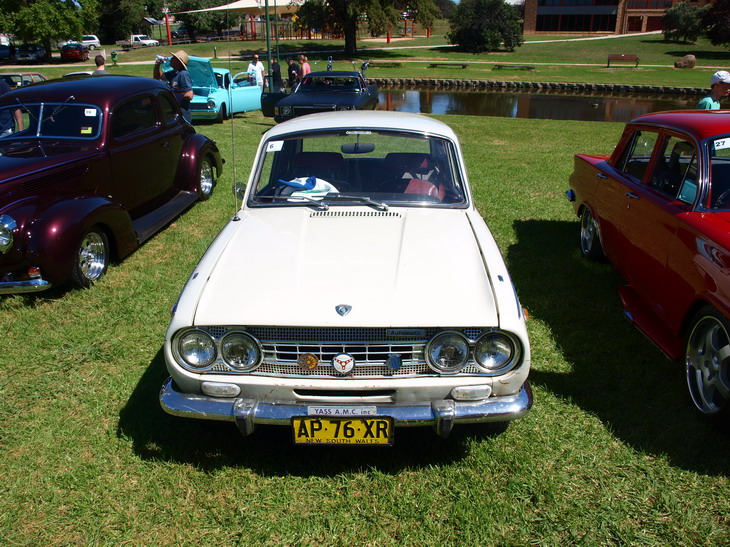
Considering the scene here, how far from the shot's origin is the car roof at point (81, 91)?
627 cm

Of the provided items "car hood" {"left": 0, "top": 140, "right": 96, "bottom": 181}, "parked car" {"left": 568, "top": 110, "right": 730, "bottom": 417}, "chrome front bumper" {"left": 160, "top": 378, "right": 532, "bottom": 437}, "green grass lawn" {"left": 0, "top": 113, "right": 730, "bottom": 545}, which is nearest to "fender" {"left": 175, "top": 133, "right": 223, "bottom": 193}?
"car hood" {"left": 0, "top": 140, "right": 96, "bottom": 181}

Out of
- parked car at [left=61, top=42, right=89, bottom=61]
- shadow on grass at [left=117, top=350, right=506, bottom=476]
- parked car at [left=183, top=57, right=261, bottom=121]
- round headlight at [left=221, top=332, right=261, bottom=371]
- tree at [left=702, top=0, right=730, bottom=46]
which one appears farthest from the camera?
tree at [left=702, top=0, right=730, bottom=46]

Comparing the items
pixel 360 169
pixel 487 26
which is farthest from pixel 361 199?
pixel 487 26

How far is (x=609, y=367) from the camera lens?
4.30 metres

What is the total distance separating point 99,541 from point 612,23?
73.6m

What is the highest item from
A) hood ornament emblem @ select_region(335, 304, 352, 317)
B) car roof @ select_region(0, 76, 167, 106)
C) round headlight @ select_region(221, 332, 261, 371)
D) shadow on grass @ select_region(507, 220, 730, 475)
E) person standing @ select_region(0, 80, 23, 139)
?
car roof @ select_region(0, 76, 167, 106)

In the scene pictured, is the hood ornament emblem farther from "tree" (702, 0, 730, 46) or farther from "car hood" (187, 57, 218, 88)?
"tree" (702, 0, 730, 46)

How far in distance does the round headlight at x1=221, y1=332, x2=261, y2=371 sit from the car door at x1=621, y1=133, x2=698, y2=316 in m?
2.82

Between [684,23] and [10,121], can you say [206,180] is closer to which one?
[10,121]

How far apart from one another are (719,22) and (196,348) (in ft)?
191

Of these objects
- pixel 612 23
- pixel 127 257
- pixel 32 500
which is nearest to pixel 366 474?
pixel 32 500

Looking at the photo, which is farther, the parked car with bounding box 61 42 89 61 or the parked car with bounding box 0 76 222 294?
the parked car with bounding box 61 42 89 61

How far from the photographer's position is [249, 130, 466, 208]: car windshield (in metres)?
4.25

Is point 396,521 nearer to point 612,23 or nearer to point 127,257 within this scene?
point 127,257
